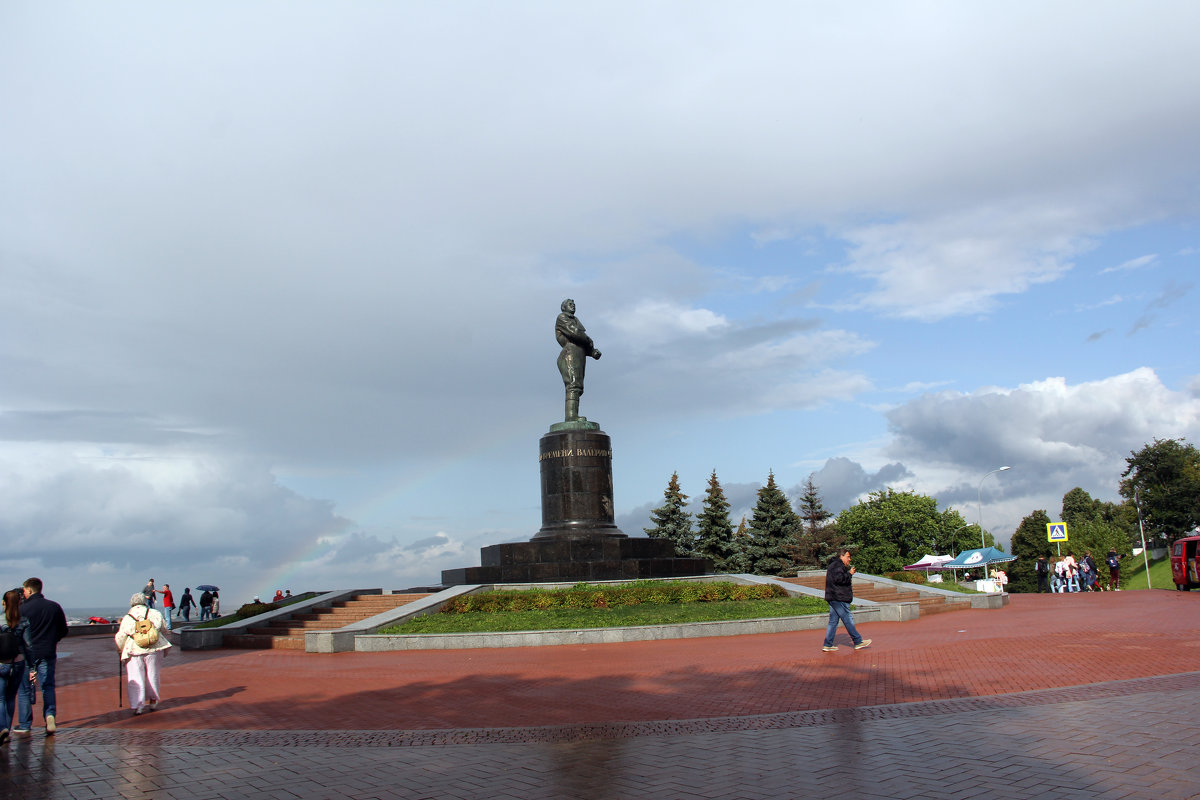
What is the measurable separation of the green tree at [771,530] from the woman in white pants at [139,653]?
3278cm

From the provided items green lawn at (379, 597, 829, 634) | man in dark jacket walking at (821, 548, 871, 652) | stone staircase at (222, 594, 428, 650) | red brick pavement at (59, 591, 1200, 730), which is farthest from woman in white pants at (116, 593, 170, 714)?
man in dark jacket walking at (821, 548, 871, 652)

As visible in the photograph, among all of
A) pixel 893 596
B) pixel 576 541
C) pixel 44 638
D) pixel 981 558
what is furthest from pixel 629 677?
pixel 981 558

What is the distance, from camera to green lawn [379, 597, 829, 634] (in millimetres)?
16453

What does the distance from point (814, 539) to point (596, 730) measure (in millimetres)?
39024

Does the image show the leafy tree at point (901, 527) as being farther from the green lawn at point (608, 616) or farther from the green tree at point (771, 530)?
the green lawn at point (608, 616)

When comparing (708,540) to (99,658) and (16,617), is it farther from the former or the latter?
(16,617)

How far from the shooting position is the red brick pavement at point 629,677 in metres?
8.83

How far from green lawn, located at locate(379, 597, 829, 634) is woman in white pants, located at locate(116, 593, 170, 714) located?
255 inches

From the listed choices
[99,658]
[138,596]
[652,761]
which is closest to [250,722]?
[138,596]

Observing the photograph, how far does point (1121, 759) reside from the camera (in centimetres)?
578

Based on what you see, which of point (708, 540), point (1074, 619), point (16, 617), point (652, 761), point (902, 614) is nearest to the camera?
point (652, 761)

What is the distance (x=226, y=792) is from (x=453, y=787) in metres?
1.62

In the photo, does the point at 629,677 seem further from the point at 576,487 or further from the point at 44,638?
the point at 576,487

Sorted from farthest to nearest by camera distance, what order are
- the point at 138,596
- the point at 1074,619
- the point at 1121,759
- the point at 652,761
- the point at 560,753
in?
the point at 1074,619, the point at 138,596, the point at 560,753, the point at 652,761, the point at 1121,759
